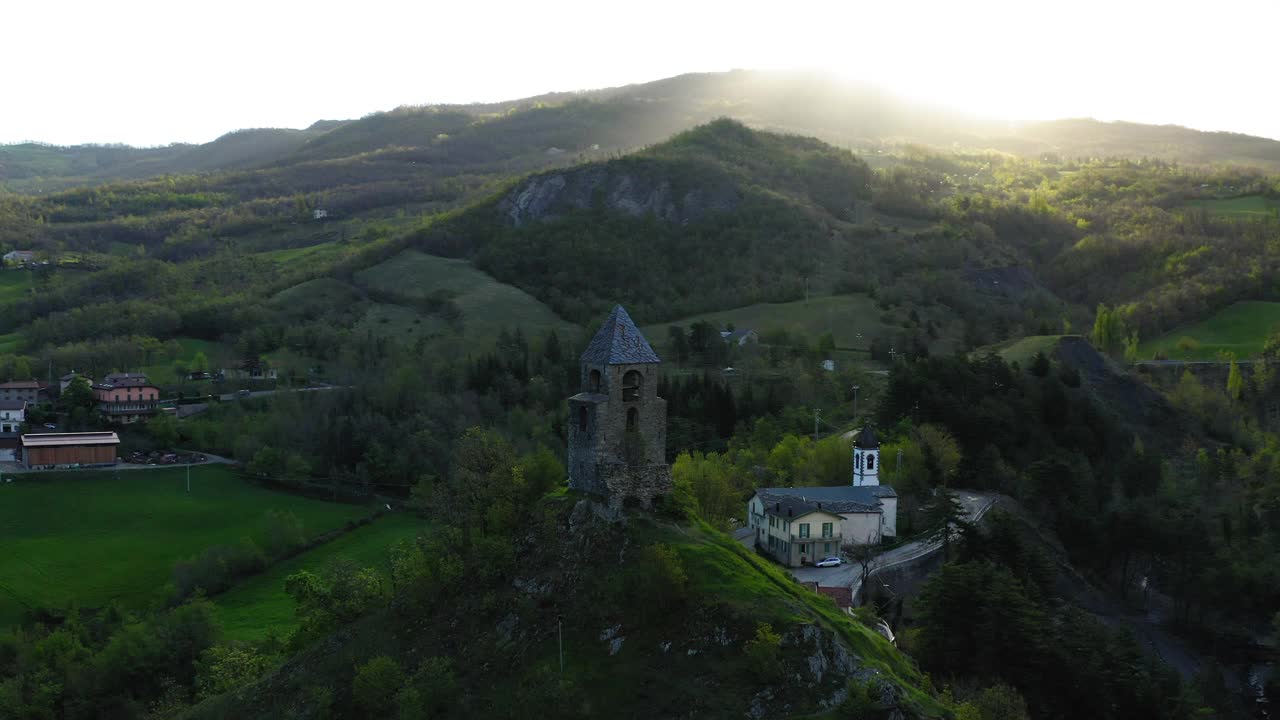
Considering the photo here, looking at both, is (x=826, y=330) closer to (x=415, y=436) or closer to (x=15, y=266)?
(x=415, y=436)

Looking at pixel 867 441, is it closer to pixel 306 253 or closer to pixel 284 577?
pixel 284 577

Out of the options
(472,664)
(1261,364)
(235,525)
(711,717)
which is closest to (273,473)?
(235,525)

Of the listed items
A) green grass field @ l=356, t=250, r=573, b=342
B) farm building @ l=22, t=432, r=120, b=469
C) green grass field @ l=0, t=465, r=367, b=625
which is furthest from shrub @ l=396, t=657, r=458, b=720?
green grass field @ l=356, t=250, r=573, b=342

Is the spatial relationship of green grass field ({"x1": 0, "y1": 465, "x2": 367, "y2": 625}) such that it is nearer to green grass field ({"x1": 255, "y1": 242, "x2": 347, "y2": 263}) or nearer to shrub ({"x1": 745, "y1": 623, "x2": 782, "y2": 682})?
shrub ({"x1": 745, "y1": 623, "x2": 782, "y2": 682})

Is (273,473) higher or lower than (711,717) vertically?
lower

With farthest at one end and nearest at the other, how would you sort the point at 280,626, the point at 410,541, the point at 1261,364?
the point at 1261,364 → the point at 410,541 → the point at 280,626
